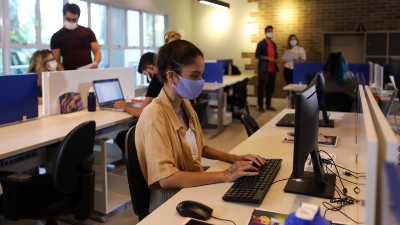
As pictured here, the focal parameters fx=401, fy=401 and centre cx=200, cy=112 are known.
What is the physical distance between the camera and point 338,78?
430cm

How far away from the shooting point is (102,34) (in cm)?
686

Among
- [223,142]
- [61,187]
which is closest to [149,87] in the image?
[61,187]

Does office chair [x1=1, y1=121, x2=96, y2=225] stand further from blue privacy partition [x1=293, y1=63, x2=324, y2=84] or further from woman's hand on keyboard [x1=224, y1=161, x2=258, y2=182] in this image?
blue privacy partition [x1=293, y1=63, x2=324, y2=84]

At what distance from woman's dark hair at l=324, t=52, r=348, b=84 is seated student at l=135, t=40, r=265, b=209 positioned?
9.24 feet

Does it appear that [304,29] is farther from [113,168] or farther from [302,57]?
[113,168]

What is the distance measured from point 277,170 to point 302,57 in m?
6.74

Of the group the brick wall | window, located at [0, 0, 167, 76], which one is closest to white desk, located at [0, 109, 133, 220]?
window, located at [0, 0, 167, 76]

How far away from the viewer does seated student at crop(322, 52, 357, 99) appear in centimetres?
429

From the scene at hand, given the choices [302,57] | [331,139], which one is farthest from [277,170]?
[302,57]

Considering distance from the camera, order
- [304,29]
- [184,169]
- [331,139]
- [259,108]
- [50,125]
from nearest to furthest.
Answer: [184,169] < [331,139] < [50,125] < [259,108] < [304,29]

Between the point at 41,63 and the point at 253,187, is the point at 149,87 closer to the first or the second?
the point at 41,63

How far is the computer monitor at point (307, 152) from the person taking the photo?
4.50ft

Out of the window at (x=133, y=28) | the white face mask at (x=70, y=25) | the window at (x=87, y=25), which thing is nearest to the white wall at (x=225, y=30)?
the window at (x=87, y=25)

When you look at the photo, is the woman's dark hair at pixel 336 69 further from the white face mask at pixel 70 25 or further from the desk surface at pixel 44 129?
the white face mask at pixel 70 25
